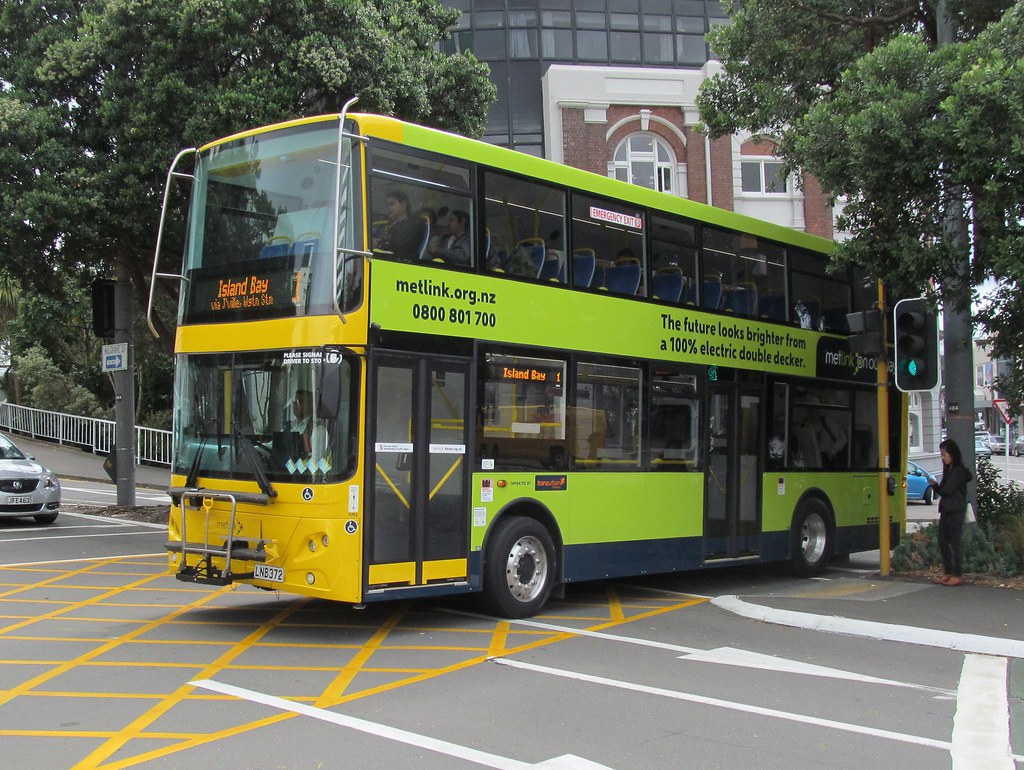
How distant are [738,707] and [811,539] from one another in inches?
309

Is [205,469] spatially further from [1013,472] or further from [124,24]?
[1013,472]

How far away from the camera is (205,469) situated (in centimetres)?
929

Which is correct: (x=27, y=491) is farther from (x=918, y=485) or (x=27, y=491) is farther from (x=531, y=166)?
(x=918, y=485)

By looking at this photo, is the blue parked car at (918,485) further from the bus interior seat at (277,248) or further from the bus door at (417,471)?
the bus interior seat at (277,248)

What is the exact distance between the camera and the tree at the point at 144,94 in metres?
15.7

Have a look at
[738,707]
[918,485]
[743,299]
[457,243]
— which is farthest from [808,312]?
[918,485]

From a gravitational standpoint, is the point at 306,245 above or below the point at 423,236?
below

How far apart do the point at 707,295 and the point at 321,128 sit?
5.44 m

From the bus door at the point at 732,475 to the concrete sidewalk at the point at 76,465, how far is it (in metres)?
16.8

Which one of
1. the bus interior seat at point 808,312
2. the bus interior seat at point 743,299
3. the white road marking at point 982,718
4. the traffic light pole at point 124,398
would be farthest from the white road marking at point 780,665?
the traffic light pole at point 124,398

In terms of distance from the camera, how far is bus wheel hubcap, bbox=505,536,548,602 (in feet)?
32.3

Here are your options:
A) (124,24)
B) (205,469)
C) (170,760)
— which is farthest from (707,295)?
(124,24)

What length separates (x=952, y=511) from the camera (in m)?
12.0

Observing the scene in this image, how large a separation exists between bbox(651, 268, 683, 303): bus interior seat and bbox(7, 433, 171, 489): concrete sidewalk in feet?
56.4
